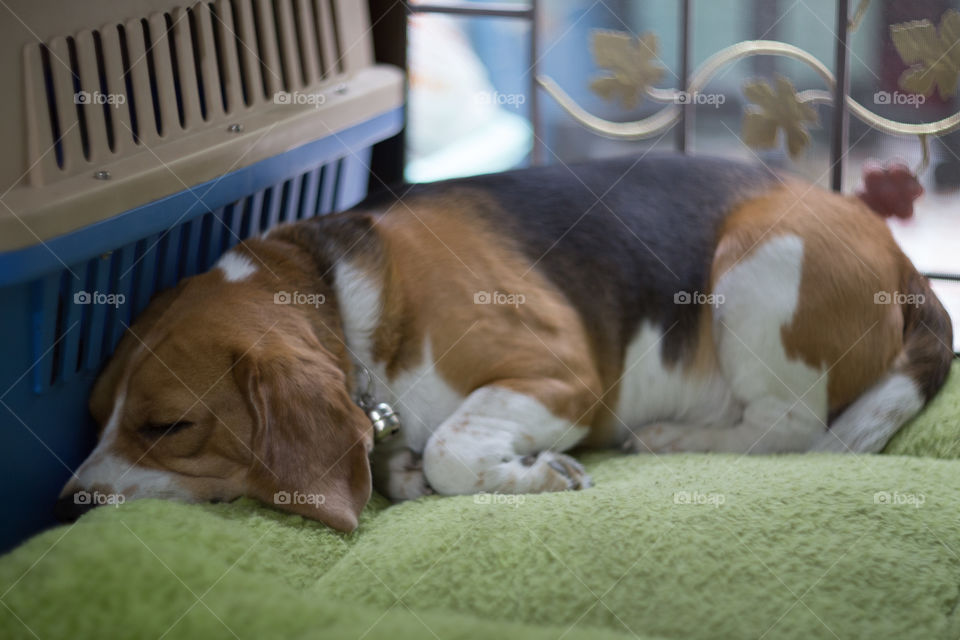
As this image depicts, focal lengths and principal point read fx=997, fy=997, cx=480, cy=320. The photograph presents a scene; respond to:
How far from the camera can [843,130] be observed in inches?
127

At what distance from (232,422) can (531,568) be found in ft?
2.40

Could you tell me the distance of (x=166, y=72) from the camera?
2473mm

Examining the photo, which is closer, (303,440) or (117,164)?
(303,440)

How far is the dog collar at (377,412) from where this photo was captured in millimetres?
2348

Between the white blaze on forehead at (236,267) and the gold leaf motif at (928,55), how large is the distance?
6.71ft

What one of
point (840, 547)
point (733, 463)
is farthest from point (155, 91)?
point (840, 547)

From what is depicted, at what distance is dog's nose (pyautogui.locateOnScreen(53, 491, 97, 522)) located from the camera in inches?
84.0

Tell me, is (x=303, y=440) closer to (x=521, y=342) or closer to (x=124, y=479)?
(x=124, y=479)

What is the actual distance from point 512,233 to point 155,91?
99cm

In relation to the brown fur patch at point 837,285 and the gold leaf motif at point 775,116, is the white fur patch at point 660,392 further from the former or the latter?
the gold leaf motif at point 775,116

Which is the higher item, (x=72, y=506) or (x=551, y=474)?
(x=72, y=506)

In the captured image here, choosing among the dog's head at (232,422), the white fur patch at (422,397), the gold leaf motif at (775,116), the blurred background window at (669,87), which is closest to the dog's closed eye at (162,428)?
the dog's head at (232,422)

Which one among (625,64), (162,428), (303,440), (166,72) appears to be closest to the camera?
(303,440)

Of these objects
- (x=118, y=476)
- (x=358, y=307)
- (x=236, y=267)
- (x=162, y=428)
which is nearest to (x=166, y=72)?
(x=236, y=267)
